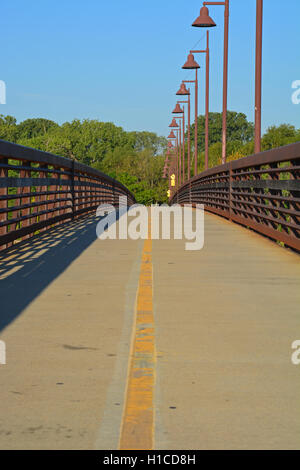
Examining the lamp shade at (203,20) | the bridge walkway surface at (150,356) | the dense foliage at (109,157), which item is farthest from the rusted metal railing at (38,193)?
the dense foliage at (109,157)

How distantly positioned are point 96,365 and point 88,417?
1.11m

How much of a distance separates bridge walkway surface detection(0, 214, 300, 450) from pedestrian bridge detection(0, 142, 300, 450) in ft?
0.04

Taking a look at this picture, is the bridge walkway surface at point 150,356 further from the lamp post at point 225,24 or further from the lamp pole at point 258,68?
the lamp post at point 225,24

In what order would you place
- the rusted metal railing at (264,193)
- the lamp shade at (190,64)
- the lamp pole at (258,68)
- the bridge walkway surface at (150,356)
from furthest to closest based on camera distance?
1. the lamp shade at (190,64)
2. the lamp pole at (258,68)
3. the rusted metal railing at (264,193)
4. the bridge walkway surface at (150,356)

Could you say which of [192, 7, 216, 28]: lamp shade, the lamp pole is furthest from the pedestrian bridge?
[192, 7, 216, 28]: lamp shade

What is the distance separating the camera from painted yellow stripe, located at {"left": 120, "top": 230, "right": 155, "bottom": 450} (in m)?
3.92

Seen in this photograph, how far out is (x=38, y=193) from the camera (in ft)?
48.9

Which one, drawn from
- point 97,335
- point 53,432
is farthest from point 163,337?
point 53,432

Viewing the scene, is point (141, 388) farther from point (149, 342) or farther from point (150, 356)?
point (149, 342)

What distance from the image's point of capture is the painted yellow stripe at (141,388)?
3.92m

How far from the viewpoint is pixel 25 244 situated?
13.6m

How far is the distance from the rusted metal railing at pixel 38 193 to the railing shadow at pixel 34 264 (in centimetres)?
24
